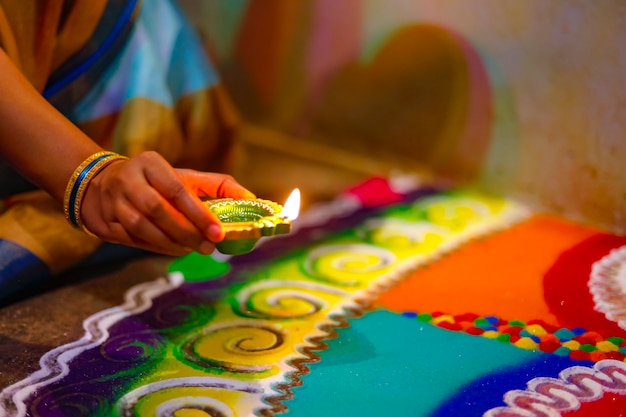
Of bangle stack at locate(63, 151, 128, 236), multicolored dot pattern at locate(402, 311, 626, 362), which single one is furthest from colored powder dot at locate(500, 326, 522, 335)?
bangle stack at locate(63, 151, 128, 236)

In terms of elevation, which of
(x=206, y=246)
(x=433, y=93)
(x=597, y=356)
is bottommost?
(x=597, y=356)

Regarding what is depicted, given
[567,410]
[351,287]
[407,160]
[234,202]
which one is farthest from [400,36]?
[567,410]

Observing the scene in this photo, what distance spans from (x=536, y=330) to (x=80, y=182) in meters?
0.65

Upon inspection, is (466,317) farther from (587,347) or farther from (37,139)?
(37,139)

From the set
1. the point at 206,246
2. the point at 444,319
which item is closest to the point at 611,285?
the point at 444,319

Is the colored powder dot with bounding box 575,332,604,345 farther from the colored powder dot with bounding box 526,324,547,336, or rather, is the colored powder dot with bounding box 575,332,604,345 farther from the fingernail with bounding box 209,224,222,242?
the fingernail with bounding box 209,224,222,242

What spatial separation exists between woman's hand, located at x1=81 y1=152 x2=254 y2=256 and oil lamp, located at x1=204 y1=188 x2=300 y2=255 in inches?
0.9

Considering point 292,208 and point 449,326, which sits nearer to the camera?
point 292,208

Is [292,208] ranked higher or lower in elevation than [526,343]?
higher

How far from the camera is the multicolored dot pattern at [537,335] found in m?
1.02

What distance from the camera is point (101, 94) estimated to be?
1317 mm

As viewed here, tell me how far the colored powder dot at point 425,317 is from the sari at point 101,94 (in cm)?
53

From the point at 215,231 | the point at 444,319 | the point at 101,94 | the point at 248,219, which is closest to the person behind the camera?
the point at 215,231

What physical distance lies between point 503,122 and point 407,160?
0.91 feet
